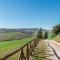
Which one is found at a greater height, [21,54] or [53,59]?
[21,54]

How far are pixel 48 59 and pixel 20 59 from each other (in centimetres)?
768

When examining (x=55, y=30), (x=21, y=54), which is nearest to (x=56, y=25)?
(x=55, y=30)

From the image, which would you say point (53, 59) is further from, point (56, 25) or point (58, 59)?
point (56, 25)

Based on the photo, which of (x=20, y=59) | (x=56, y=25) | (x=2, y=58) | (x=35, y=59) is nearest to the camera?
(x=2, y=58)

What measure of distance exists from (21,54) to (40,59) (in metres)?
7.62

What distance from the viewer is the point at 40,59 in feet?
55.7

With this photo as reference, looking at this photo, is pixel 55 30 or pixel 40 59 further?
pixel 55 30

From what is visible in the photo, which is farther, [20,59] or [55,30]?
[55,30]

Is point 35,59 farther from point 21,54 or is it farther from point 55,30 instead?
point 55,30

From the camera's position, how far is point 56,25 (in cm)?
10444

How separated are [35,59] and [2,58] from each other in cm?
1155

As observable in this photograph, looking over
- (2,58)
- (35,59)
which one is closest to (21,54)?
(2,58)

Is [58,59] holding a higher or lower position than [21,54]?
lower

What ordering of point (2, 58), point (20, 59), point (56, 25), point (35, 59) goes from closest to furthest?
point (2, 58), point (20, 59), point (35, 59), point (56, 25)
